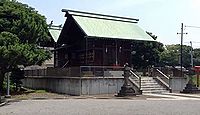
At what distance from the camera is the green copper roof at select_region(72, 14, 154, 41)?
112ft

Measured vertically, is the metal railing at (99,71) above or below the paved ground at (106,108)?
above

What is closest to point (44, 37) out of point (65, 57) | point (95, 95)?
point (95, 95)

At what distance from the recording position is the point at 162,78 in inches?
1319

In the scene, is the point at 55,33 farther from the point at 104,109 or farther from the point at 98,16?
the point at 104,109

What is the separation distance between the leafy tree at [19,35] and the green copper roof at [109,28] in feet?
18.2

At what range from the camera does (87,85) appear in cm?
2916

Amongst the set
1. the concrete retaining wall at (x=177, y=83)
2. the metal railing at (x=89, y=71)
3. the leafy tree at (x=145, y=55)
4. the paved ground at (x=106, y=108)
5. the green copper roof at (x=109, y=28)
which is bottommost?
the paved ground at (x=106, y=108)

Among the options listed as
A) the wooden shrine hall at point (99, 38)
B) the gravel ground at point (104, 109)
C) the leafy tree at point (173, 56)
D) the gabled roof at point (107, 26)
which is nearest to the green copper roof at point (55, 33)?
the wooden shrine hall at point (99, 38)

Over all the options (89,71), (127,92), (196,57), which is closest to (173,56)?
(196,57)

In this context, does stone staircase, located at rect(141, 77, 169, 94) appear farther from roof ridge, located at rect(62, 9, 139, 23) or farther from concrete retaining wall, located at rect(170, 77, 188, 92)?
roof ridge, located at rect(62, 9, 139, 23)

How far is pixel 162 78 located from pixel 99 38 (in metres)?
7.23

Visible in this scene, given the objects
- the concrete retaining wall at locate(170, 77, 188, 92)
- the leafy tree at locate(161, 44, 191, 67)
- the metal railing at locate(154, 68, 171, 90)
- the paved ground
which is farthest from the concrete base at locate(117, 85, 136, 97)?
the leafy tree at locate(161, 44, 191, 67)

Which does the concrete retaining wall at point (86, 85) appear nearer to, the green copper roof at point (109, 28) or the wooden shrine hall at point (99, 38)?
the wooden shrine hall at point (99, 38)

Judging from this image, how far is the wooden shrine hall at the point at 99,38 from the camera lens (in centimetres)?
3469
